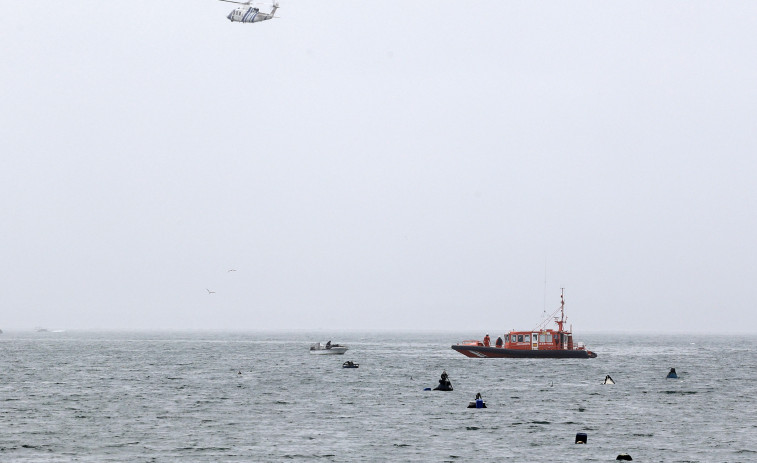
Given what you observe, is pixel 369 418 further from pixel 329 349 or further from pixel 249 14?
pixel 329 349

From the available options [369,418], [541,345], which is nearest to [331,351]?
[541,345]

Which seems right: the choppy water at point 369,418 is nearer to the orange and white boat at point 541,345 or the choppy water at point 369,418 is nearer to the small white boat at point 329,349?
the orange and white boat at point 541,345

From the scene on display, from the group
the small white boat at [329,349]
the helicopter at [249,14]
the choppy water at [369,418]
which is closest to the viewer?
the choppy water at [369,418]

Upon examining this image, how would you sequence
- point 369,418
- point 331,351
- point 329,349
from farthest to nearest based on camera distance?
point 329,349, point 331,351, point 369,418

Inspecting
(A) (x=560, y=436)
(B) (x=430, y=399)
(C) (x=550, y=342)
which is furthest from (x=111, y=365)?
(A) (x=560, y=436)

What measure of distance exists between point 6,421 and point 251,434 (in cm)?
1629

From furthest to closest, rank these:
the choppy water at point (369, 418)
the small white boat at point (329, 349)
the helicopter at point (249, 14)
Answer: the small white boat at point (329, 349), the helicopter at point (249, 14), the choppy water at point (369, 418)

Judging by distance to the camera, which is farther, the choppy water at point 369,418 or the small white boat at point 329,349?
the small white boat at point 329,349

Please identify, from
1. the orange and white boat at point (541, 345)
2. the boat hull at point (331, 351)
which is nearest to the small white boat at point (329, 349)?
the boat hull at point (331, 351)

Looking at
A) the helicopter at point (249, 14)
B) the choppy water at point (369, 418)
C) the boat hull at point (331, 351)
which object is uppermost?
the helicopter at point (249, 14)

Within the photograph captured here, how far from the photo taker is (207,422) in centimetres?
5641

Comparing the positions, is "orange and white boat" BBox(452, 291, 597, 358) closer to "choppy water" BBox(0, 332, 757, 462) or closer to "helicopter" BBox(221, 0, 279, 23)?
"choppy water" BBox(0, 332, 757, 462)

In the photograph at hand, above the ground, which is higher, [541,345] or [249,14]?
[249,14]

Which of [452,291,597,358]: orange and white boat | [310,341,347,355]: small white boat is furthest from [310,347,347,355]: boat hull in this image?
[452,291,597,358]: orange and white boat
